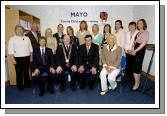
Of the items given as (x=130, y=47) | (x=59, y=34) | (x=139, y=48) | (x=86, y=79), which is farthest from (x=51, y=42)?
(x=139, y=48)

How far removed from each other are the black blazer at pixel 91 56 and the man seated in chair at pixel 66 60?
11 cm

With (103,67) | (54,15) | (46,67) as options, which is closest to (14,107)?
(46,67)

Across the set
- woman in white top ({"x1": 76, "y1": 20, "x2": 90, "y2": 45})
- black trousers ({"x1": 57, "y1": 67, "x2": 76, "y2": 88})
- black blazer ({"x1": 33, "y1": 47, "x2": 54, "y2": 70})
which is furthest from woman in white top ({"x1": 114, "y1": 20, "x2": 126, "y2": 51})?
black blazer ({"x1": 33, "y1": 47, "x2": 54, "y2": 70})

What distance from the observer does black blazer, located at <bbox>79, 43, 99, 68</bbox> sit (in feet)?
14.4

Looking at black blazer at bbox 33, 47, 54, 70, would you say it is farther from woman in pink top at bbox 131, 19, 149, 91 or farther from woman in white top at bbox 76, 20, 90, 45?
woman in pink top at bbox 131, 19, 149, 91

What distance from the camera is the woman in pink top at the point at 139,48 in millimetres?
4215

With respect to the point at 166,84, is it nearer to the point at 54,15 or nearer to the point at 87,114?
the point at 87,114

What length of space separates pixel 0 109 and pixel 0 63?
706 mm

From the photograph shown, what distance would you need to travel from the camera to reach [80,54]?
439cm

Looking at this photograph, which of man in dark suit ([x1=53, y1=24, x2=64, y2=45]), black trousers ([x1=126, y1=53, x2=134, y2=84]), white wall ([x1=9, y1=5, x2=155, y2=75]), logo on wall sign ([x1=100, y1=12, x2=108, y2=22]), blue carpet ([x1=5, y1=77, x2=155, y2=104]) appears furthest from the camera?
logo on wall sign ([x1=100, y1=12, x2=108, y2=22])

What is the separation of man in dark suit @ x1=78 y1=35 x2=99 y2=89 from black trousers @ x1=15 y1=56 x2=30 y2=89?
3.40 ft

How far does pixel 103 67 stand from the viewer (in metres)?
4.36

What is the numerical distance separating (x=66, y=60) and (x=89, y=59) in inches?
16.8

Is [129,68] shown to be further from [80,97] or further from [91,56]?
[80,97]
